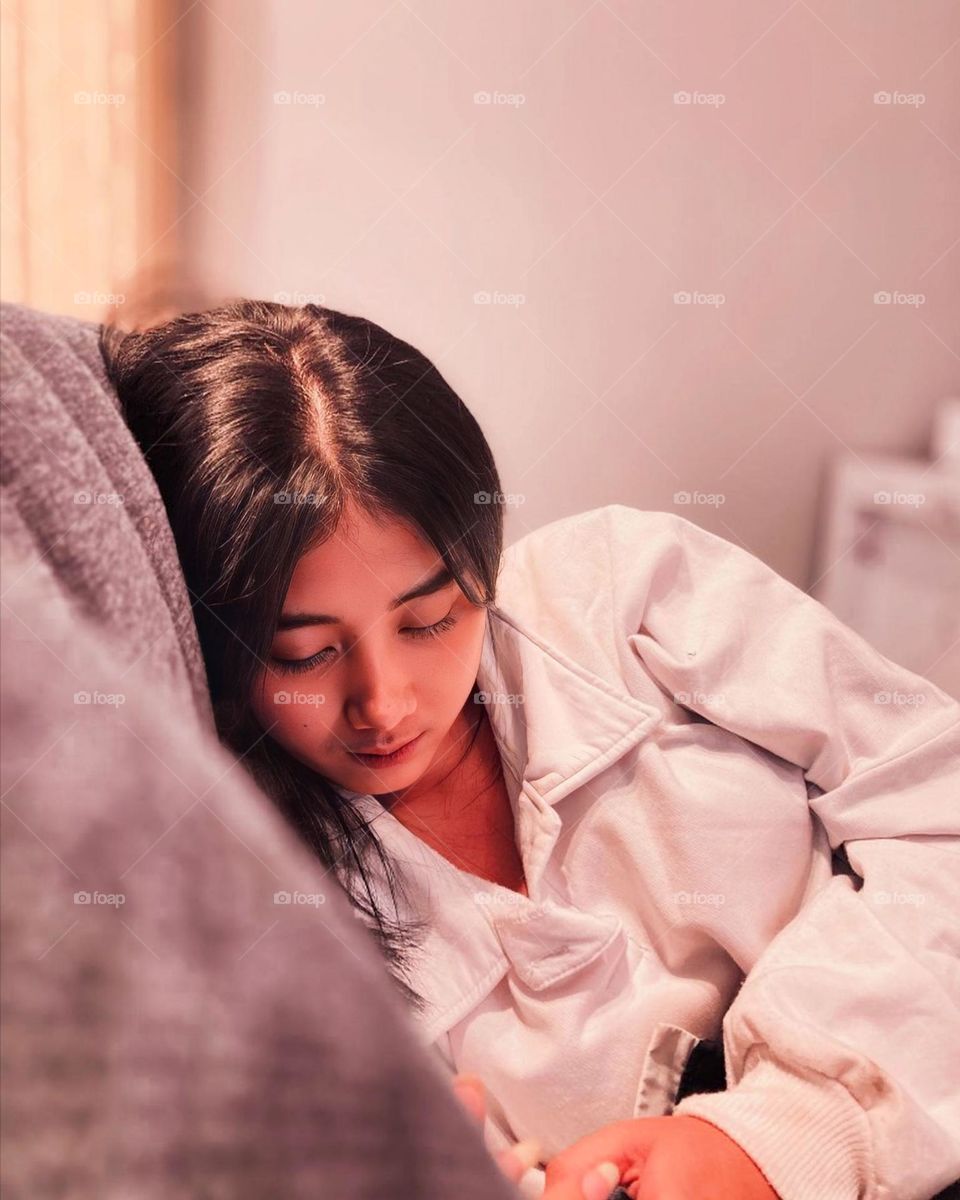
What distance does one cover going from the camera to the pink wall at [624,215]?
2.31 feet

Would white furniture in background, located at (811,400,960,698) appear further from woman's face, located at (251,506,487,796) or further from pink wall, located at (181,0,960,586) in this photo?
woman's face, located at (251,506,487,796)

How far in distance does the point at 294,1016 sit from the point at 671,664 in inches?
21.8

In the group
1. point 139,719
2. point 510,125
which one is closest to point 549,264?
point 510,125

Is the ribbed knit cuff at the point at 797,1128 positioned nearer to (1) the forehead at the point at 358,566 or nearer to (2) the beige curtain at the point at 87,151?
(1) the forehead at the point at 358,566

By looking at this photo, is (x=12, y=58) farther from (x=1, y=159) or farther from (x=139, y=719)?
(x=139, y=719)

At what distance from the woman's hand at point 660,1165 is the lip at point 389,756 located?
24cm

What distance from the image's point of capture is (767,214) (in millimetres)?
837

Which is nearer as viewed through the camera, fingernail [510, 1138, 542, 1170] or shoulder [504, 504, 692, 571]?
fingernail [510, 1138, 542, 1170]

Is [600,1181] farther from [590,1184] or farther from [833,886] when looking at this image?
[833,886]

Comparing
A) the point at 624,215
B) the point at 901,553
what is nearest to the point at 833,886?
the point at 901,553

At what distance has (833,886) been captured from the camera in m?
0.66

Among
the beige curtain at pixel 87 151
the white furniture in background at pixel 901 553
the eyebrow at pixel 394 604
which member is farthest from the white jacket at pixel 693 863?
the beige curtain at pixel 87 151

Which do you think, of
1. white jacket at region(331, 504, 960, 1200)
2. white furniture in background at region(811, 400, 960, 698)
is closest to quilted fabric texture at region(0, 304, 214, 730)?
white jacket at region(331, 504, 960, 1200)

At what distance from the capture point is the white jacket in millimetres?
581
